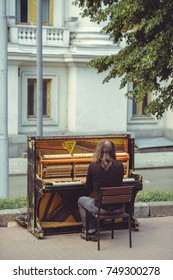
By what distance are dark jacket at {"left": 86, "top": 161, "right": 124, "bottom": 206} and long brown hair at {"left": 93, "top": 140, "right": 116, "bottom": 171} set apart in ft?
0.18

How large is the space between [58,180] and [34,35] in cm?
1238

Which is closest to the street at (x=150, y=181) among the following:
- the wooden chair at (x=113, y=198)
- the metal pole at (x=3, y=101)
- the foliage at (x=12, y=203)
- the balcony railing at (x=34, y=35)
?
the metal pole at (x=3, y=101)

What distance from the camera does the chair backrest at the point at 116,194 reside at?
916 centimetres

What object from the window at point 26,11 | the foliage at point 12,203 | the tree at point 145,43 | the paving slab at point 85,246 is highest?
the window at point 26,11

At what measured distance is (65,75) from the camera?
22.6m

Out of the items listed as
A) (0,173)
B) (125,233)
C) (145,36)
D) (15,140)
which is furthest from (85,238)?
(15,140)

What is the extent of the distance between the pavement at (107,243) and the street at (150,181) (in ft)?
14.7

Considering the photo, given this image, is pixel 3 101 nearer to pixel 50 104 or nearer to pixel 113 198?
pixel 113 198

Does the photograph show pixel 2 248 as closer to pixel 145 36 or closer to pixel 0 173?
pixel 0 173

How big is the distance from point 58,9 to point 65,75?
2237 millimetres

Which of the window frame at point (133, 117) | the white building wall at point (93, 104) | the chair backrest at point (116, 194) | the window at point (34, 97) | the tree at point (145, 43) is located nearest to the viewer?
the chair backrest at point (116, 194)

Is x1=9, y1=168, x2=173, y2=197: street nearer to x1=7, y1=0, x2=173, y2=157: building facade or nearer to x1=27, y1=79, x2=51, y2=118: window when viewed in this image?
x1=7, y1=0, x2=173, y2=157: building facade

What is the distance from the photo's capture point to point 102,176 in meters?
9.37

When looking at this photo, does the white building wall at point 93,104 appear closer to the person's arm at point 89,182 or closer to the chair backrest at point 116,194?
the person's arm at point 89,182
